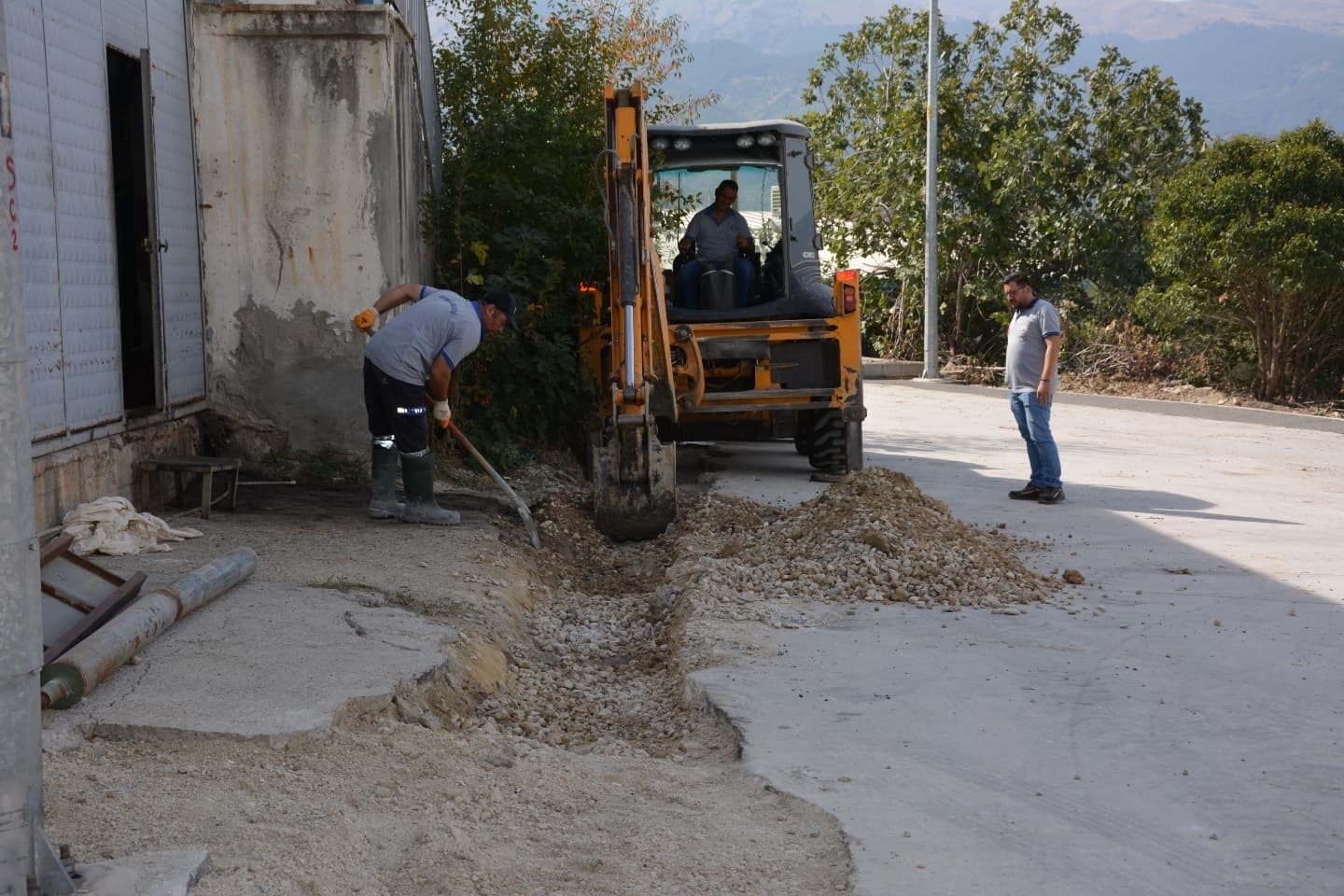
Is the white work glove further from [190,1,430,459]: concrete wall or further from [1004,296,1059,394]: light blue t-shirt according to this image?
[1004,296,1059,394]: light blue t-shirt

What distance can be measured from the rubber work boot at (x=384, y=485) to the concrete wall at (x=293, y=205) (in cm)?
105

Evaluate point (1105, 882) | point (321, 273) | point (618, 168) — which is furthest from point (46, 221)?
point (1105, 882)

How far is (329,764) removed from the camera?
4012mm

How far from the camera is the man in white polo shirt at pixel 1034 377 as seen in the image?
31.8 ft

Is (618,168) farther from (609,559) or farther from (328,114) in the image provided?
(609,559)

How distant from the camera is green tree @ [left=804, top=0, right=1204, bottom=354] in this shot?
21312mm

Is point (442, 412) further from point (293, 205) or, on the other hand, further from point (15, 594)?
point (15, 594)

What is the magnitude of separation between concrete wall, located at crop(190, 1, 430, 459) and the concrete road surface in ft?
13.5

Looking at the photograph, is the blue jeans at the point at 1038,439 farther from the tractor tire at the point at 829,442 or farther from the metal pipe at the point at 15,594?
the metal pipe at the point at 15,594

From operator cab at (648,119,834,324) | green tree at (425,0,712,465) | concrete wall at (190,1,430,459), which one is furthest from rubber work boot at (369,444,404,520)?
operator cab at (648,119,834,324)

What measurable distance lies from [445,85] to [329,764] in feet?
30.5

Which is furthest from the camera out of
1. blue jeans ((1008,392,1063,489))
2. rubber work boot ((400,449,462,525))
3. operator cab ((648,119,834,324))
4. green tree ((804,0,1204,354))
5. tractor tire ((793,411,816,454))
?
green tree ((804,0,1204,354))

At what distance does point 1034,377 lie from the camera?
388 inches

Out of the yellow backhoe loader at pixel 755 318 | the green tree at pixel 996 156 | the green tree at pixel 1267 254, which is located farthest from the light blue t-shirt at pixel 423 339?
the green tree at pixel 996 156
